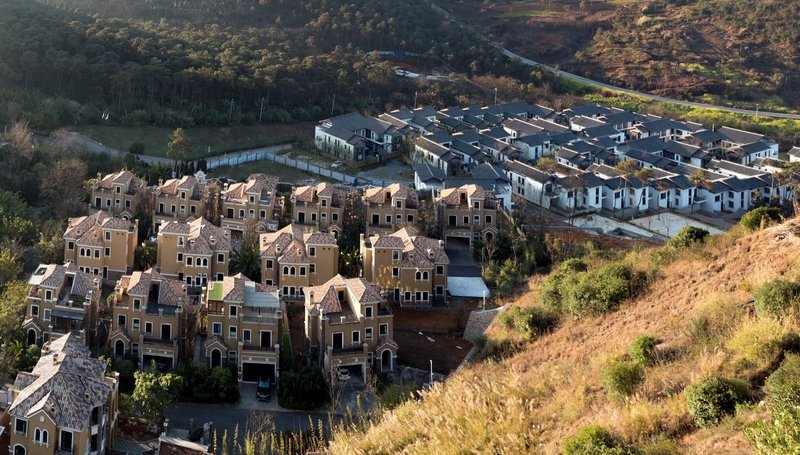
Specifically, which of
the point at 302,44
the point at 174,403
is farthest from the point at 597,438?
the point at 302,44

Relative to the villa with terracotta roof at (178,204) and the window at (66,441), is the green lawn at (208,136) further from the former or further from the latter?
the window at (66,441)

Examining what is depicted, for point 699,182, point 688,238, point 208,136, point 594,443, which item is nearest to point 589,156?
point 699,182

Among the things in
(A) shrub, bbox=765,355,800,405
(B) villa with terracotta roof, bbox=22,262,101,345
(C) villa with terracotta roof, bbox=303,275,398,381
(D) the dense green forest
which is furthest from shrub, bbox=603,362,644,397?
(D) the dense green forest

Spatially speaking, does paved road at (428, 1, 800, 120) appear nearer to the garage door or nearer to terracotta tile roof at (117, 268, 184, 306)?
the garage door

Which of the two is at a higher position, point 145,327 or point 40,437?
point 40,437

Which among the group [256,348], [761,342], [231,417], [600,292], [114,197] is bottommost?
[231,417]

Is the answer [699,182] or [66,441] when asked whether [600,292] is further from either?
[699,182]

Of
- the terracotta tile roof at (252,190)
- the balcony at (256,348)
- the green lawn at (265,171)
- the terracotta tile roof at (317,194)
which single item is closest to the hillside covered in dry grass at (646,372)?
the balcony at (256,348)
